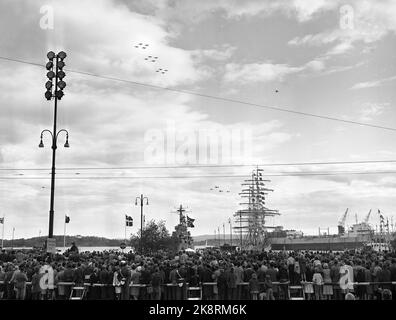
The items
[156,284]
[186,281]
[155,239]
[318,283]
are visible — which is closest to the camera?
[156,284]

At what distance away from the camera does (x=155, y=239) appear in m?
79.7

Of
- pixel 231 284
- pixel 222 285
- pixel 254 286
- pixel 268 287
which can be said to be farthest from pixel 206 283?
pixel 268 287

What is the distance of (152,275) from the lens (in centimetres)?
1981

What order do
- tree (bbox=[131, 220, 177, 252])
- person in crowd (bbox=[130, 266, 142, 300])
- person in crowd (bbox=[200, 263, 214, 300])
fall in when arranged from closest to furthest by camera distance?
person in crowd (bbox=[130, 266, 142, 300])
person in crowd (bbox=[200, 263, 214, 300])
tree (bbox=[131, 220, 177, 252])

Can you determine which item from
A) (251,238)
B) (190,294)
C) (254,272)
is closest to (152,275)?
(190,294)

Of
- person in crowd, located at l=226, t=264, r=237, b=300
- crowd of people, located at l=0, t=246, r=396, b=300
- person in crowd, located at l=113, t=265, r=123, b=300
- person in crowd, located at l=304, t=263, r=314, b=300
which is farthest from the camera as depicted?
person in crowd, located at l=304, t=263, r=314, b=300

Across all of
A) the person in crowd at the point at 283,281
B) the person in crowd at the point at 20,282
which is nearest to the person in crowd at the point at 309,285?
the person in crowd at the point at 283,281

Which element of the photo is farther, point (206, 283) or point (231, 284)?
point (206, 283)

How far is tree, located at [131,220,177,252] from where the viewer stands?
78500 mm

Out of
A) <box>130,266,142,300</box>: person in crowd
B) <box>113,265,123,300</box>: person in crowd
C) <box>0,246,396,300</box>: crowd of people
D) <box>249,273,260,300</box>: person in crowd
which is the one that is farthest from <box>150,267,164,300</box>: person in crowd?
<box>249,273,260,300</box>: person in crowd

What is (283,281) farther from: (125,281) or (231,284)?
(125,281)

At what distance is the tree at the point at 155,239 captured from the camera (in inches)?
3091

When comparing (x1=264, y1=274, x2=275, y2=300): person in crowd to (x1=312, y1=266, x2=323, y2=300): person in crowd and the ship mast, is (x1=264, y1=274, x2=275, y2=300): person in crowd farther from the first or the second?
the ship mast
